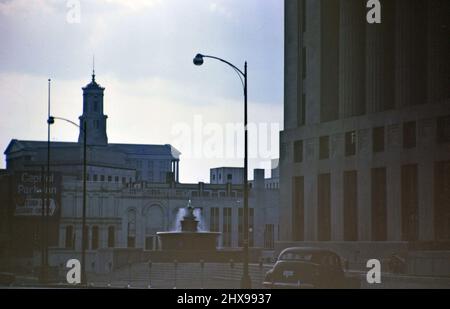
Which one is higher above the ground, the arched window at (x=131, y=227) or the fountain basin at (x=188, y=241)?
the arched window at (x=131, y=227)

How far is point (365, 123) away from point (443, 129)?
31.5 ft

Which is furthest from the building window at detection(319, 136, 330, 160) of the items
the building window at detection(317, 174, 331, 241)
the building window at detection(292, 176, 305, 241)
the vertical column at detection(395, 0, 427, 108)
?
the vertical column at detection(395, 0, 427, 108)

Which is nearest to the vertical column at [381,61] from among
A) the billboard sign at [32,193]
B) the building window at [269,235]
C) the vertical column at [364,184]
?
the vertical column at [364,184]

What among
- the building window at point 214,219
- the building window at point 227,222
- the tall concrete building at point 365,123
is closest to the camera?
the tall concrete building at point 365,123

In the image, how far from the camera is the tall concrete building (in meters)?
74.1

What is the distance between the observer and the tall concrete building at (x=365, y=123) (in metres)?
74.1

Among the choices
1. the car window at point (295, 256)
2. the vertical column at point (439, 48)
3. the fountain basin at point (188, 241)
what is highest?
the vertical column at point (439, 48)

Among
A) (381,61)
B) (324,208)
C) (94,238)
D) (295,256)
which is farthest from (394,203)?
(94,238)

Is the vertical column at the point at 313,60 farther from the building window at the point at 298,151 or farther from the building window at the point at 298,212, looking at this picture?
the building window at the point at 298,212

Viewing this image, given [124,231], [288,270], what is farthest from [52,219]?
[288,270]

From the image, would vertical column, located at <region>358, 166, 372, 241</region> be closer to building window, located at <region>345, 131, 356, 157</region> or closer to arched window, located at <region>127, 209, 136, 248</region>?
building window, located at <region>345, 131, 356, 157</region>

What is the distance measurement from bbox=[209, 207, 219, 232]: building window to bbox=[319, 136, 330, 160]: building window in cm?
8115

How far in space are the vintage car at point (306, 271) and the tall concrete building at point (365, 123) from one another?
37.0 meters

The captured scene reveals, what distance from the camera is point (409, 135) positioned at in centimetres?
7725
